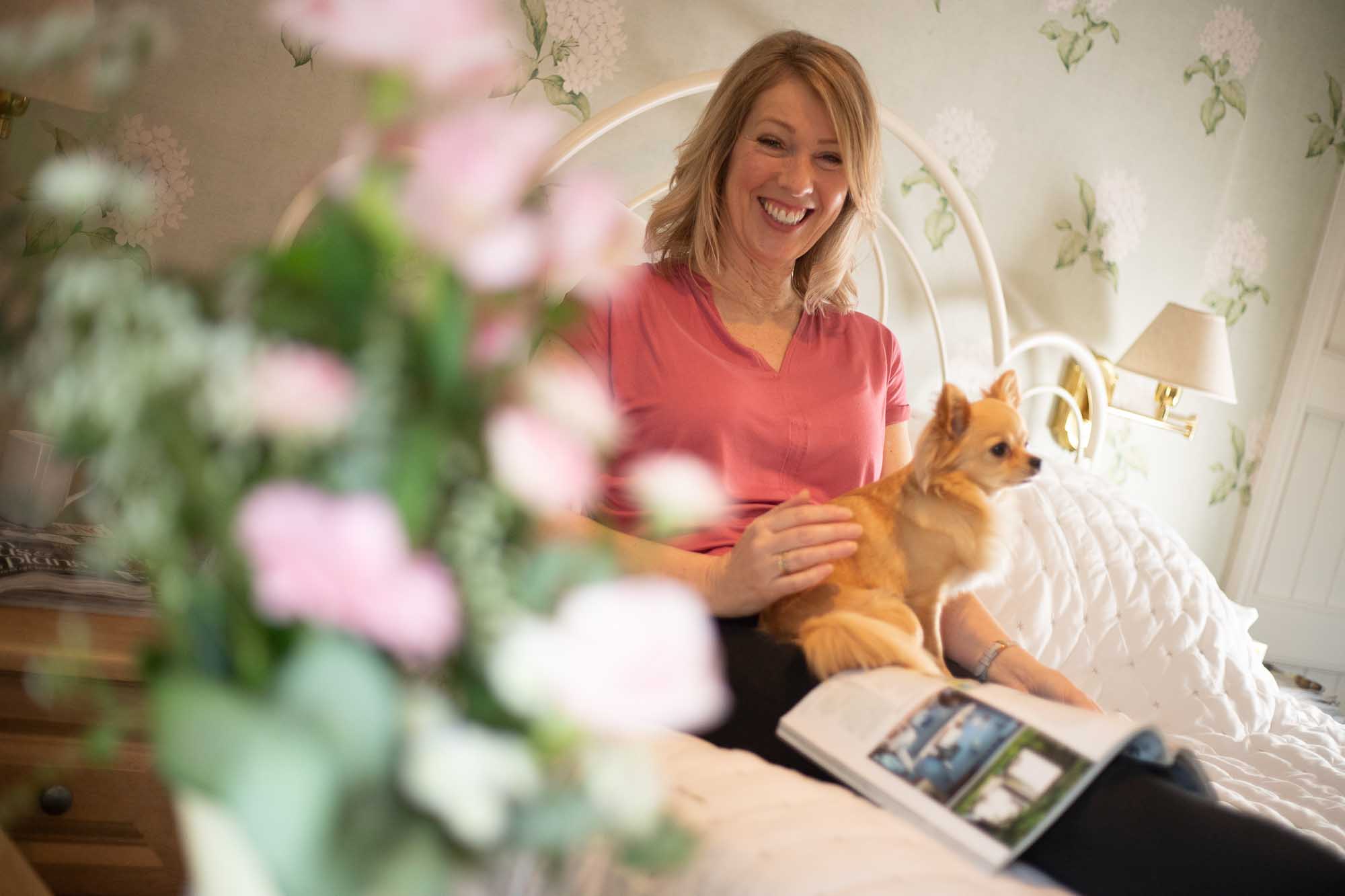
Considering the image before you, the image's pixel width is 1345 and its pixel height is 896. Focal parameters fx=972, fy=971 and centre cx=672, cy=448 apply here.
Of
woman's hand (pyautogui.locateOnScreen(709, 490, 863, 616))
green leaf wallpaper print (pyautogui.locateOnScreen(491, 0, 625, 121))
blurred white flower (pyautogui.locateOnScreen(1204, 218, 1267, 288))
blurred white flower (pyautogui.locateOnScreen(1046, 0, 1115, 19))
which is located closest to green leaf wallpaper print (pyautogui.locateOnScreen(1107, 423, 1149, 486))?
blurred white flower (pyautogui.locateOnScreen(1204, 218, 1267, 288))

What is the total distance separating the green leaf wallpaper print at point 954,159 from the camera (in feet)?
8.30

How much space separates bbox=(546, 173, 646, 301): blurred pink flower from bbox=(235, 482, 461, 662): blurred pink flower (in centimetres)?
A: 10

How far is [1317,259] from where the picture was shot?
3143 millimetres

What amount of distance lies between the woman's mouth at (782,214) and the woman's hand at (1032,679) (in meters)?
0.69

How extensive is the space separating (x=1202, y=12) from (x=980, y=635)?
244 cm

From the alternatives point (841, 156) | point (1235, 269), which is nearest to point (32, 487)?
point (841, 156)

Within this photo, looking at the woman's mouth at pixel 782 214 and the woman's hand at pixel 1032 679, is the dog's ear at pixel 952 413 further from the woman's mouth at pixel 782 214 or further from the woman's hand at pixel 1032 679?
the woman's mouth at pixel 782 214

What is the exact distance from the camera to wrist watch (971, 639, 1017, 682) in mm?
1301

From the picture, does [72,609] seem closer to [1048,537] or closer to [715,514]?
[715,514]

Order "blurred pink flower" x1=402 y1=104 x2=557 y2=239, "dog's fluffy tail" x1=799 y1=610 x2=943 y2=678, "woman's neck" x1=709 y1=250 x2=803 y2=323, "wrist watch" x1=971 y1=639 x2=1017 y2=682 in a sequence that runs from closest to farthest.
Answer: "blurred pink flower" x1=402 y1=104 x2=557 y2=239 < "dog's fluffy tail" x1=799 y1=610 x2=943 y2=678 < "wrist watch" x1=971 y1=639 x2=1017 y2=682 < "woman's neck" x1=709 y1=250 x2=803 y2=323

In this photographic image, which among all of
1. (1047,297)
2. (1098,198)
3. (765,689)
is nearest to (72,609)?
(765,689)

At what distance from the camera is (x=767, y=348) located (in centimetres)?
153

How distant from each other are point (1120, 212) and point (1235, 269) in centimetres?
51

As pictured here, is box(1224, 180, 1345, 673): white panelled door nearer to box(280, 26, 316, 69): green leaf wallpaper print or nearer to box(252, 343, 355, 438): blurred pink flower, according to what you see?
box(280, 26, 316, 69): green leaf wallpaper print
